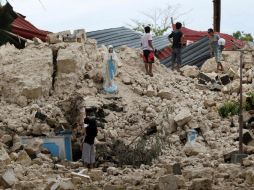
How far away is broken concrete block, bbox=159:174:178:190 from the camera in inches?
447

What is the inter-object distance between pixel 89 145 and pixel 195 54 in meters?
8.64

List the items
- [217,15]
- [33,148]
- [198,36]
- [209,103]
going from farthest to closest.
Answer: [217,15] → [198,36] → [209,103] → [33,148]

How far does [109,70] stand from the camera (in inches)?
698

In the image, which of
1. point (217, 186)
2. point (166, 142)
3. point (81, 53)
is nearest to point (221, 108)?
point (166, 142)

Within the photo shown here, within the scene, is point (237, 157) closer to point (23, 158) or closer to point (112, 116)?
point (23, 158)

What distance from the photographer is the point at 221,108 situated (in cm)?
1752

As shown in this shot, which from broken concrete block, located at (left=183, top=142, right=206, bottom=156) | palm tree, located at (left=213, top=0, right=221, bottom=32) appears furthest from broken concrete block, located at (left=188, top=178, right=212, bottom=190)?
palm tree, located at (left=213, top=0, right=221, bottom=32)

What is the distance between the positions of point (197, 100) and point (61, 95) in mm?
3107

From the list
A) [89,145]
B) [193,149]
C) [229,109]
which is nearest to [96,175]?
[89,145]

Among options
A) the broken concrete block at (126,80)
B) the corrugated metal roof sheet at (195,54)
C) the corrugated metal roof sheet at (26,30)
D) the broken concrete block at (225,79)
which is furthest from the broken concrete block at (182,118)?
the corrugated metal roof sheet at (26,30)

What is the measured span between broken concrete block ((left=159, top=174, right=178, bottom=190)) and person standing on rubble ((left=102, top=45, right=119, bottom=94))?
6525mm

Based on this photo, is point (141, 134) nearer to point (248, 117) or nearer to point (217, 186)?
point (248, 117)

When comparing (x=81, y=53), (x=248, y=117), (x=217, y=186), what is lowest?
(x=217, y=186)

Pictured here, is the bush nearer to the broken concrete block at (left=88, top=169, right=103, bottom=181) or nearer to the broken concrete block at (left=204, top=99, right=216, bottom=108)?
the broken concrete block at (left=204, top=99, right=216, bottom=108)
